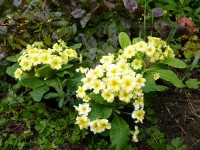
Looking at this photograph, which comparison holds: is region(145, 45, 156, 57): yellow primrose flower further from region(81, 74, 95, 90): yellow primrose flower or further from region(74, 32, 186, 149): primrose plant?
region(81, 74, 95, 90): yellow primrose flower

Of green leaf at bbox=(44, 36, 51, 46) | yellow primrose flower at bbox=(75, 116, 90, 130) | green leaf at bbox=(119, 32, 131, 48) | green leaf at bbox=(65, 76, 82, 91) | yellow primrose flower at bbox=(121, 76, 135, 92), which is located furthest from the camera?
green leaf at bbox=(44, 36, 51, 46)

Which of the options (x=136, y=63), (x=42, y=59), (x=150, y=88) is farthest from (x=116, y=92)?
(x=42, y=59)

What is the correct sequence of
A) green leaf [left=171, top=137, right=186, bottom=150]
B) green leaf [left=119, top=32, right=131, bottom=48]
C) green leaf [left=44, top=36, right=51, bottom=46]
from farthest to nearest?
green leaf [left=44, top=36, right=51, bottom=46]
green leaf [left=119, top=32, right=131, bottom=48]
green leaf [left=171, top=137, right=186, bottom=150]

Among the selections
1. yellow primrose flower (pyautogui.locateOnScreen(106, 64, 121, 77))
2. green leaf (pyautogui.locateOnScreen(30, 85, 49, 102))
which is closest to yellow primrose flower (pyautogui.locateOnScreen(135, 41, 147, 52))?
yellow primrose flower (pyautogui.locateOnScreen(106, 64, 121, 77))

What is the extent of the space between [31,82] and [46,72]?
0.14 m

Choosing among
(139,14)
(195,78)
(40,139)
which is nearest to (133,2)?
(139,14)

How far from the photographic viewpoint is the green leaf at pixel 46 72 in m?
2.57

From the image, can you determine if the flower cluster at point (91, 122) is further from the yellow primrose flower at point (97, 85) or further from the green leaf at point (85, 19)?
the green leaf at point (85, 19)

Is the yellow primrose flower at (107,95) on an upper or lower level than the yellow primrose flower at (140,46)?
lower

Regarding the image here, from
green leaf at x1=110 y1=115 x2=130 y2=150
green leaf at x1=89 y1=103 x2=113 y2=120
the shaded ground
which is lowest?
the shaded ground

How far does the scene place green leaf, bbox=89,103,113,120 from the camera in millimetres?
2354

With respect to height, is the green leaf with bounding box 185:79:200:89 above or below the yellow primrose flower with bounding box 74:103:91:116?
below

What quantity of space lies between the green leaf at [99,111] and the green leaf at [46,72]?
44 cm

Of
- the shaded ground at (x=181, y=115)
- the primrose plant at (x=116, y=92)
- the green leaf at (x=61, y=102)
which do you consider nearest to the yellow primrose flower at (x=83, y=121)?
the primrose plant at (x=116, y=92)
